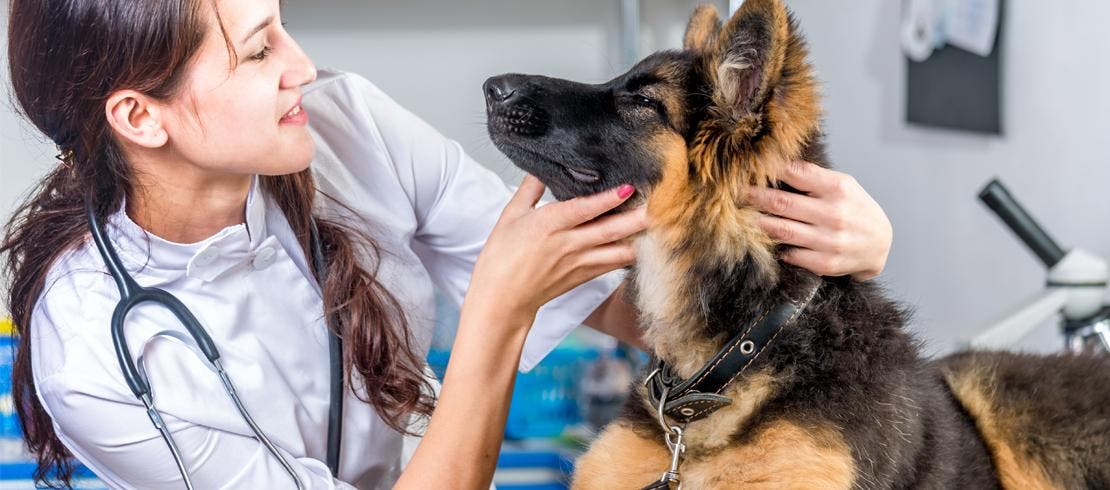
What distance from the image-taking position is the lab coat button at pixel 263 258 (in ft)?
4.95

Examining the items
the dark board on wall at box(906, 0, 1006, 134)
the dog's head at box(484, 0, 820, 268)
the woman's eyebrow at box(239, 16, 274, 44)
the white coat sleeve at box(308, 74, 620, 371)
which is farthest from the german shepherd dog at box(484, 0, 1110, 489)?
the dark board on wall at box(906, 0, 1006, 134)

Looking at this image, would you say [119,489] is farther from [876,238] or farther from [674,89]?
[876,238]

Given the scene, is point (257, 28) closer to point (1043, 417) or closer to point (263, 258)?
point (263, 258)

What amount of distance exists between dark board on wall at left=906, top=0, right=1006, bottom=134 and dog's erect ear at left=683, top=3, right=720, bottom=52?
5.42 feet

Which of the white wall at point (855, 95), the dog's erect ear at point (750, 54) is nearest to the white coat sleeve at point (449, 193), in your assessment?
the dog's erect ear at point (750, 54)

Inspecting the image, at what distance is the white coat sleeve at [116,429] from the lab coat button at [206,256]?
0.12 metres

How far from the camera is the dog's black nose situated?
1358 mm

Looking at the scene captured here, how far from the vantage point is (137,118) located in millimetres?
1396

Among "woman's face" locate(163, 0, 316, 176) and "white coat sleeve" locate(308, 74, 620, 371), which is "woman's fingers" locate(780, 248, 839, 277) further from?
"woman's face" locate(163, 0, 316, 176)

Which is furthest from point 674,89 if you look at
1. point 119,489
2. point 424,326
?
point 119,489

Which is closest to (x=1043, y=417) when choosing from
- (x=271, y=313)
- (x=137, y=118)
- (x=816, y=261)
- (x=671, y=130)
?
(x=816, y=261)

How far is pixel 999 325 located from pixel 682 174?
1.02 meters

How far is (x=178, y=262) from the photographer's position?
1.45 meters

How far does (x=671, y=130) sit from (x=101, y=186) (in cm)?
83
